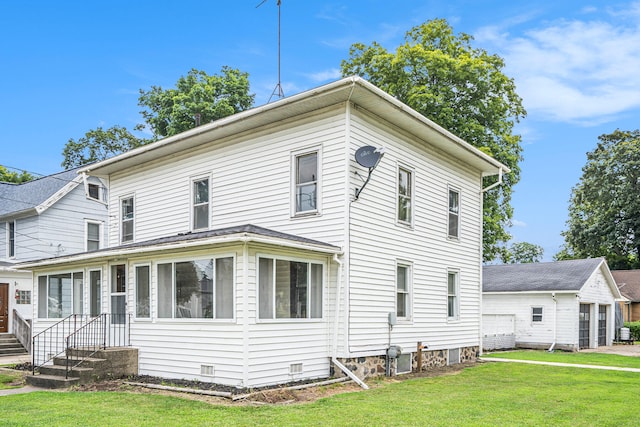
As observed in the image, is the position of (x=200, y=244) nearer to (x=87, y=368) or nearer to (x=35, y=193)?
(x=87, y=368)

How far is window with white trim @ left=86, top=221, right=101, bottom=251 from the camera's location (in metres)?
24.5

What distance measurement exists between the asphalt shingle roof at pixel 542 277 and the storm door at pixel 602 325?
2.29 metres

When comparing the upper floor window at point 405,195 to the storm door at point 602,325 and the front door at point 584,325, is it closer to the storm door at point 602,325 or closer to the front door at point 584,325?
the front door at point 584,325

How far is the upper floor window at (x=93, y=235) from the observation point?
24.5 meters

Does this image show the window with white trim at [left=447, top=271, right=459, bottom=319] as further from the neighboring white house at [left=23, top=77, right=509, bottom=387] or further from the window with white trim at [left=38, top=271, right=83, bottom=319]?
the window with white trim at [left=38, top=271, right=83, bottom=319]

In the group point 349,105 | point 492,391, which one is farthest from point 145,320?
point 492,391

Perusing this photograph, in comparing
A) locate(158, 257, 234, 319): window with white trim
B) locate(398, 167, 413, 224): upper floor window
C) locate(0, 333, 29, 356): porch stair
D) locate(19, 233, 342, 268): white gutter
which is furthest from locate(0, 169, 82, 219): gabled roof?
locate(398, 167, 413, 224): upper floor window

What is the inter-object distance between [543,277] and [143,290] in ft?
61.8

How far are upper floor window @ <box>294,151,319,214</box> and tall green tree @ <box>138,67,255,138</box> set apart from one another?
18.9 meters

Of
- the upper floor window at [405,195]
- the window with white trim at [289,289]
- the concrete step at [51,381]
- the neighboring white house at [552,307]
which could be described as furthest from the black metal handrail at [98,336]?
the neighboring white house at [552,307]

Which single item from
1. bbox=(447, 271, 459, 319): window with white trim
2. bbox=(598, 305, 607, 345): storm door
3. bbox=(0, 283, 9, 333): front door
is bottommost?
bbox=(598, 305, 607, 345): storm door

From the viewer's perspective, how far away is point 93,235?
24672 millimetres

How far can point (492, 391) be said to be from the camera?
10664 millimetres

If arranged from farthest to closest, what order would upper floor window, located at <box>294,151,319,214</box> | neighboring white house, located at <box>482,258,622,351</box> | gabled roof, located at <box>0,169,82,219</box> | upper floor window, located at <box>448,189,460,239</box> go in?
neighboring white house, located at <box>482,258,622,351</box> < gabled roof, located at <box>0,169,82,219</box> < upper floor window, located at <box>448,189,460,239</box> < upper floor window, located at <box>294,151,319,214</box>
